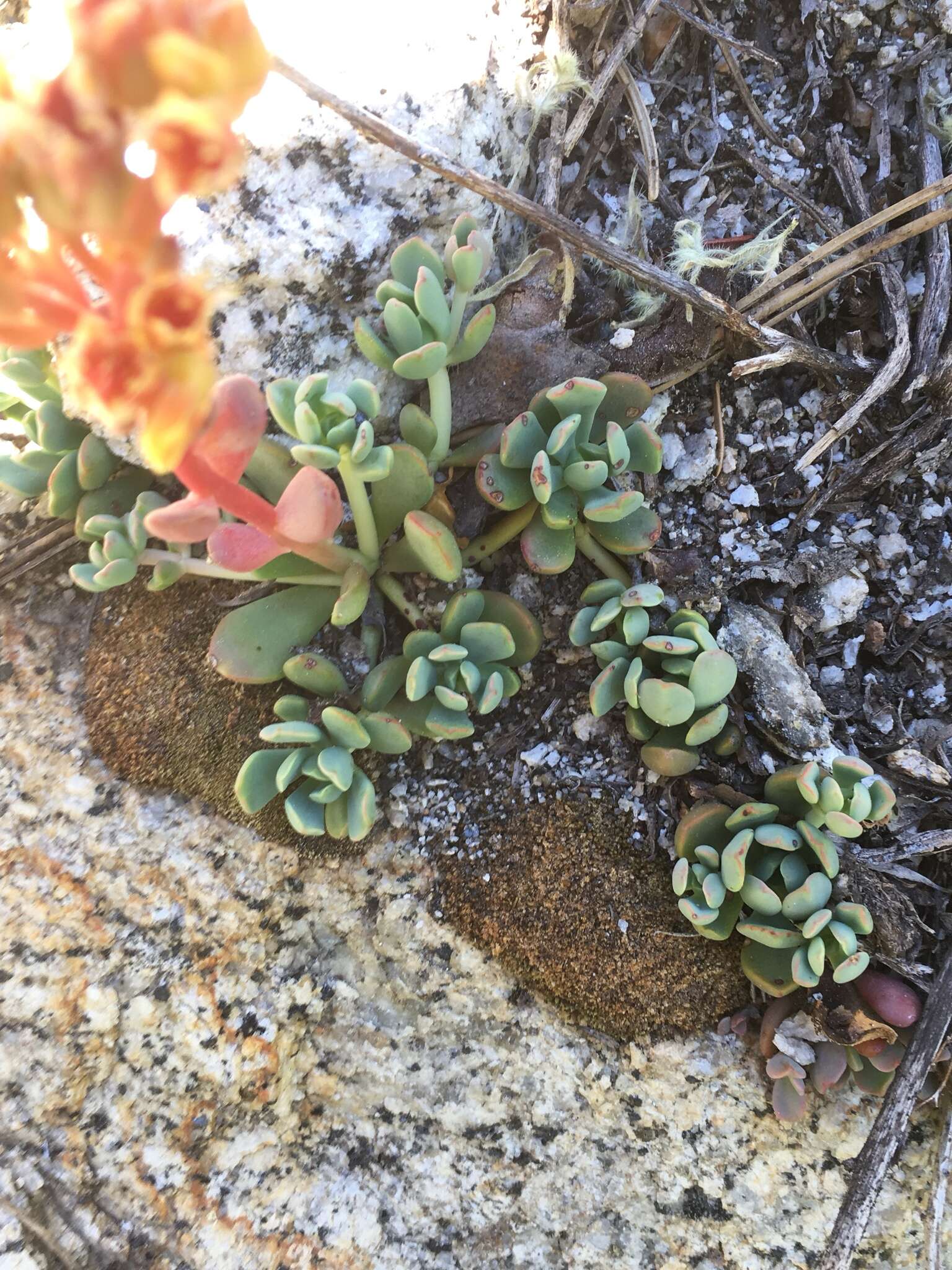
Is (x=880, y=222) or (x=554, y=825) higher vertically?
(x=880, y=222)

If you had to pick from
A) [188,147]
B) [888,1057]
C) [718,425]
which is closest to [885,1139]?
[888,1057]

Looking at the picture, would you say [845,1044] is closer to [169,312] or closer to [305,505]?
[305,505]

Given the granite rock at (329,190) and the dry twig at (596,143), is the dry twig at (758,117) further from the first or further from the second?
the granite rock at (329,190)

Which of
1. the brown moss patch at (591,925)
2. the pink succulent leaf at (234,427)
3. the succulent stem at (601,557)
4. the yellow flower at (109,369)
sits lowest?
the brown moss patch at (591,925)

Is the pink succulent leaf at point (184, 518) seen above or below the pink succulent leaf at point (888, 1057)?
above

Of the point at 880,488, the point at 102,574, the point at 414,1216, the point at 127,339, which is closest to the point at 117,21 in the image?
the point at 127,339

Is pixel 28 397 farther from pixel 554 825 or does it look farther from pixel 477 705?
pixel 554 825

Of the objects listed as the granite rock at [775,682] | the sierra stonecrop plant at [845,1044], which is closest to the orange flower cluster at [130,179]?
the granite rock at [775,682]
